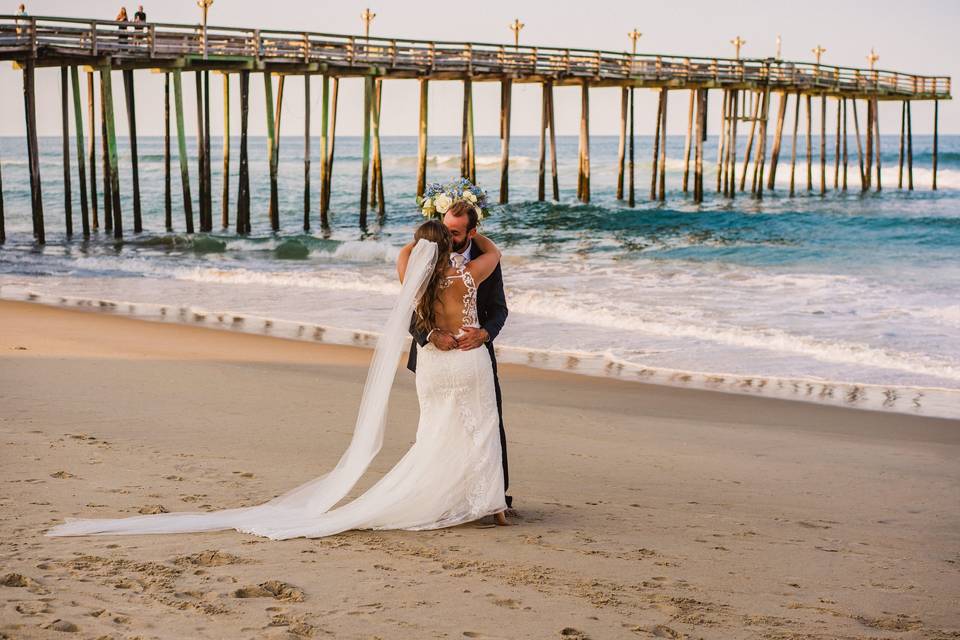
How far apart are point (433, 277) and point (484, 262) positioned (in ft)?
0.82

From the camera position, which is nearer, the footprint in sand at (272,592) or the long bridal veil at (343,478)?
the footprint in sand at (272,592)

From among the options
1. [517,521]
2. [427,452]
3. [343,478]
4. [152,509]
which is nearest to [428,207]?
[427,452]

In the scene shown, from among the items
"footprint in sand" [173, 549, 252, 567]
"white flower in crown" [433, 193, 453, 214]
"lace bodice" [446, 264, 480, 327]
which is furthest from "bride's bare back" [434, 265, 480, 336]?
"footprint in sand" [173, 549, 252, 567]

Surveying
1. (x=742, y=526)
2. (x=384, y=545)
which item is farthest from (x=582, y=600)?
(x=742, y=526)

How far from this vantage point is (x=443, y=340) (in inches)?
215

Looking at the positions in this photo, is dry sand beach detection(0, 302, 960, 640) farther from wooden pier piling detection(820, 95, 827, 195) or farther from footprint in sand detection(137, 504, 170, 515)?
wooden pier piling detection(820, 95, 827, 195)

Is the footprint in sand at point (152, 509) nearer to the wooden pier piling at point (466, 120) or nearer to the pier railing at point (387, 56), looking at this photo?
the pier railing at point (387, 56)

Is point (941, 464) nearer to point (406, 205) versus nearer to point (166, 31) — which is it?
point (166, 31)

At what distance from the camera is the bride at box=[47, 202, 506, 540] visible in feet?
17.7

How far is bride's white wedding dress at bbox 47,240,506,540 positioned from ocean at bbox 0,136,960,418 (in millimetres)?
5305

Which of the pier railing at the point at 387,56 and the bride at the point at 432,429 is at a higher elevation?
the pier railing at the point at 387,56

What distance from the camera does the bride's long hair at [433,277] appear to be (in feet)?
17.6

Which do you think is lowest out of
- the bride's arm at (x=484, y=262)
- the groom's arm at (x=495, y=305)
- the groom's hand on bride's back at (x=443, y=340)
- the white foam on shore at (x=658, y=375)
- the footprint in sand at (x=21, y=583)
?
the white foam on shore at (x=658, y=375)

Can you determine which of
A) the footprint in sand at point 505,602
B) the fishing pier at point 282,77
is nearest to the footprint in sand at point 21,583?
the footprint in sand at point 505,602
